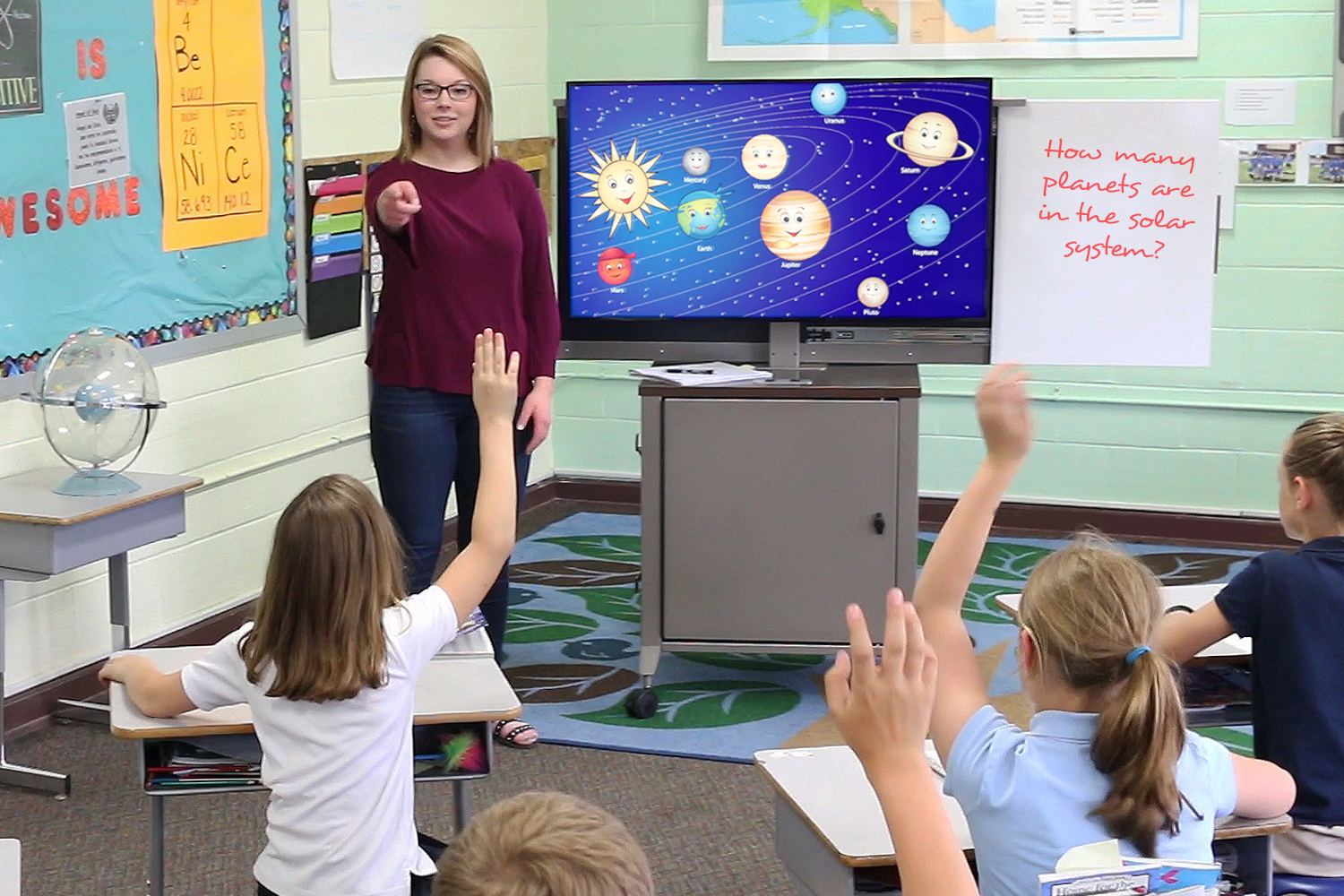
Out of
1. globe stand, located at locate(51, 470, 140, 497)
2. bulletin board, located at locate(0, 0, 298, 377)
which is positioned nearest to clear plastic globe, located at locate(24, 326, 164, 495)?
globe stand, located at locate(51, 470, 140, 497)

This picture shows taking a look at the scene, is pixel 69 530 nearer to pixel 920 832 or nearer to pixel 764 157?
pixel 764 157

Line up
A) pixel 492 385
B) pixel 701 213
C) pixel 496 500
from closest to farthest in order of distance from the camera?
pixel 492 385
pixel 496 500
pixel 701 213

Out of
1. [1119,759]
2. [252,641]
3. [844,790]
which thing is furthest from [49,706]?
[1119,759]

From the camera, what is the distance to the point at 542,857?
1.11 metres

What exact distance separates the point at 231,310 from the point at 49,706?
1.11 metres

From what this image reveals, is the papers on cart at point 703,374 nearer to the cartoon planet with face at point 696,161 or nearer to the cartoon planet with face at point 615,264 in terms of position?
the cartoon planet with face at point 615,264

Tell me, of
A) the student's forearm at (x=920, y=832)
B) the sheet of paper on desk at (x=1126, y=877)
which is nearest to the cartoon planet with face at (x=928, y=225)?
the sheet of paper on desk at (x=1126, y=877)

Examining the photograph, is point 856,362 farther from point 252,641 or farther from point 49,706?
point 252,641

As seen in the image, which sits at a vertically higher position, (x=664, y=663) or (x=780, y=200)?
(x=780, y=200)

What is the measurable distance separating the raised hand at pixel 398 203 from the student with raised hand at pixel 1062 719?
1991mm

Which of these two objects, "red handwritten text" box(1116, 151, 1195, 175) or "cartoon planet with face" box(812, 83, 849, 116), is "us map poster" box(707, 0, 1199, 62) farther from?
"cartoon planet with face" box(812, 83, 849, 116)

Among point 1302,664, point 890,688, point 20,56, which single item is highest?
point 20,56

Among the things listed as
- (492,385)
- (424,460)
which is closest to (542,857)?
(492,385)

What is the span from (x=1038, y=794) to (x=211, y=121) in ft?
10.5
